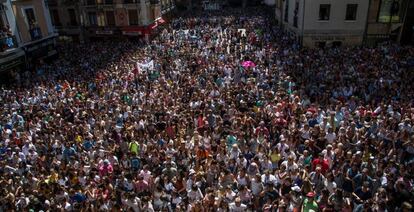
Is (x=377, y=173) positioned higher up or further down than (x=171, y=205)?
higher up

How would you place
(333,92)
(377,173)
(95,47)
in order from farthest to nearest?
(95,47) < (333,92) < (377,173)

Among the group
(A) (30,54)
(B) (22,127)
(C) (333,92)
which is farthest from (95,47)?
(C) (333,92)

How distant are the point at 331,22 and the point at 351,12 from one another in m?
1.69

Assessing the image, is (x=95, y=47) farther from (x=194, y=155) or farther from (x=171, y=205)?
(x=171, y=205)

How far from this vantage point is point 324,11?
28281 mm

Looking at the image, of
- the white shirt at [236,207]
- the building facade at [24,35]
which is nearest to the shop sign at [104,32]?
the building facade at [24,35]

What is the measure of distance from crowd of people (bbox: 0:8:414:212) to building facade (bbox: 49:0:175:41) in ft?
50.6

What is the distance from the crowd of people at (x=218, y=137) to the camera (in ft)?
30.6

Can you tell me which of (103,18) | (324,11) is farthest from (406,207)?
(103,18)

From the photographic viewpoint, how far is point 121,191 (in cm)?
1025

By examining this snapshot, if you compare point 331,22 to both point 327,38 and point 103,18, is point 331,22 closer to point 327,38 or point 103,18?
point 327,38

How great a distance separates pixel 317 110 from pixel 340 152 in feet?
11.8

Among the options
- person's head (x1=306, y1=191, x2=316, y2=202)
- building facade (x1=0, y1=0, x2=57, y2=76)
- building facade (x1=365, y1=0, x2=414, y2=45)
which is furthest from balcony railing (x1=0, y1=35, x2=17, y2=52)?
building facade (x1=365, y1=0, x2=414, y2=45)

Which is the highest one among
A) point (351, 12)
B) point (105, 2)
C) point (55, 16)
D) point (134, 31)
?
point (105, 2)
